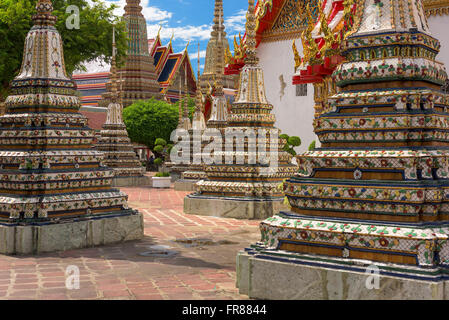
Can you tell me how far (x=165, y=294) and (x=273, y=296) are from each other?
39.7 inches

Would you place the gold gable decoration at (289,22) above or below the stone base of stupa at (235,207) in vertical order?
above

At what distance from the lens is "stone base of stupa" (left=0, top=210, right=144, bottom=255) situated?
702 cm

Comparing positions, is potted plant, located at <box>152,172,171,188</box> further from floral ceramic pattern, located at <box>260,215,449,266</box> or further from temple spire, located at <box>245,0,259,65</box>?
floral ceramic pattern, located at <box>260,215,449,266</box>

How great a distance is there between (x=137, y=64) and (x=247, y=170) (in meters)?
32.7

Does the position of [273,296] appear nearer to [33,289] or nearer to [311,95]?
[33,289]

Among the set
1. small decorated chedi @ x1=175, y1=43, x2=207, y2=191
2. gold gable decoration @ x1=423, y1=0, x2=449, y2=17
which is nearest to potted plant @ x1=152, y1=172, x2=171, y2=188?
small decorated chedi @ x1=175, y1=43, x2=207, y2=191

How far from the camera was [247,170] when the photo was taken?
11266mm

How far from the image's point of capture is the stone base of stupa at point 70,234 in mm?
7016

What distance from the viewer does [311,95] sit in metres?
19.0

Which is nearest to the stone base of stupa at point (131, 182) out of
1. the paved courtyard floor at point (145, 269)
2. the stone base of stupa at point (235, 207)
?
the stone base of stupa at point (235, 207)

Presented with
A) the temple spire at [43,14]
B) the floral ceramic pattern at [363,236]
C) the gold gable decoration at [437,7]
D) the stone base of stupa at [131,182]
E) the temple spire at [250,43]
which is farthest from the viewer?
the stone base of stupa at [131,182]

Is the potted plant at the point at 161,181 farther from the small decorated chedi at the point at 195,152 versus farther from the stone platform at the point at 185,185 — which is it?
the stone platform at the point at 185,185

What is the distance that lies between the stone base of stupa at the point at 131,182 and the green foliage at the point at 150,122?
41.4 ft

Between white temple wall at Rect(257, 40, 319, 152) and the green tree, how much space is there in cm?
594
